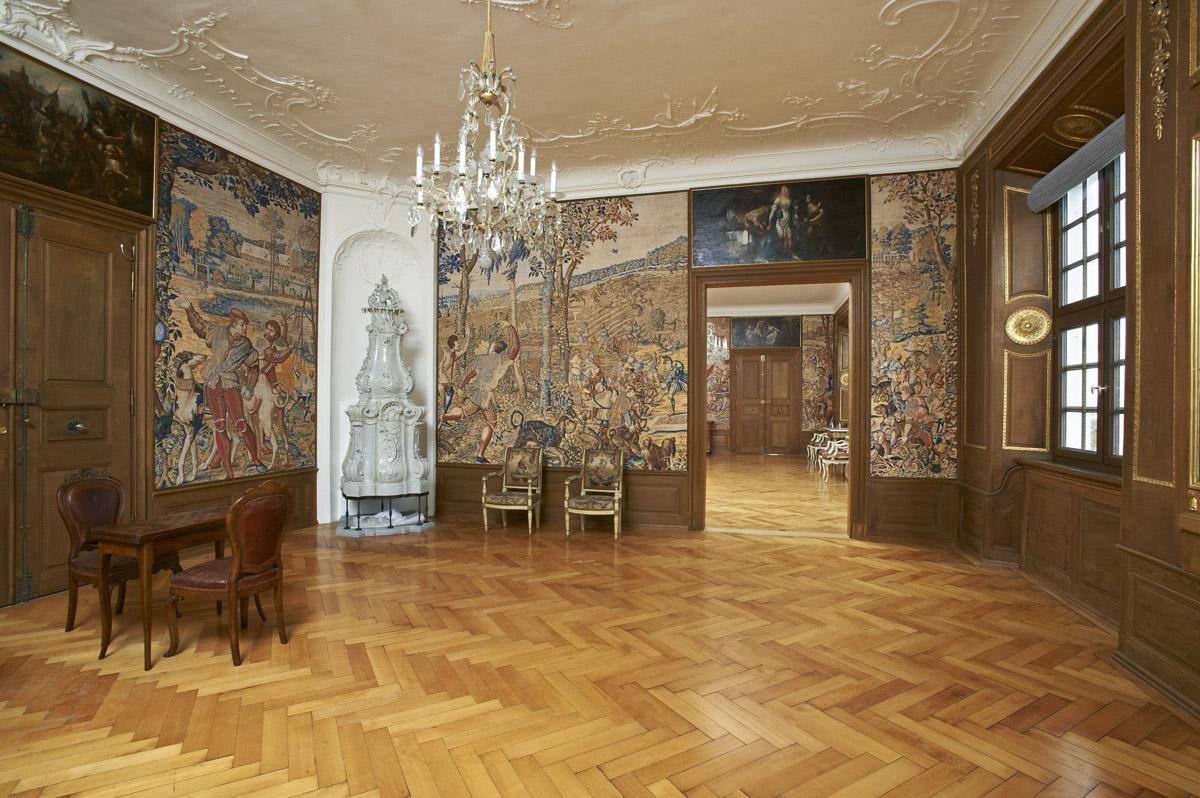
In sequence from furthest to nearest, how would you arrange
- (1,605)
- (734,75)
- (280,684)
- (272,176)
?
1. (272,176)
2. (734,75)
3. (1,605)
4. (280,684)

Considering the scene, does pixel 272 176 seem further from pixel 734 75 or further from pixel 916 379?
pixel 916 379

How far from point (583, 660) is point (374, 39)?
183 inches

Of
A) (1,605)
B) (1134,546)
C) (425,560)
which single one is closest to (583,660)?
(425,560)

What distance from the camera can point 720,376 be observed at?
54.0 feet

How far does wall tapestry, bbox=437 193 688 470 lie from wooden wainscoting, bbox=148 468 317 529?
1565 mm

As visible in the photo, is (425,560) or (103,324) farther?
(425,560)

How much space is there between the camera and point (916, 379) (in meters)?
6.43

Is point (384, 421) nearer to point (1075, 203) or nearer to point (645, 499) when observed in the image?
point (645, 499)

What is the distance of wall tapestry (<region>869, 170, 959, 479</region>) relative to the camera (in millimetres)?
6355

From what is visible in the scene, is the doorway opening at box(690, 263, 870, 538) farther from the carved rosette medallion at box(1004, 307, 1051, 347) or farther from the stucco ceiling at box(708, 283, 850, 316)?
the carved rosette medallion at box(1004, 307, 1051, 347)

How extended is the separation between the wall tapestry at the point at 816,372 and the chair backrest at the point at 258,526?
46.1 ft

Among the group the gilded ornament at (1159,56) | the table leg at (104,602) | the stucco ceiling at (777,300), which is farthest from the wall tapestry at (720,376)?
the table leg at (104,602)

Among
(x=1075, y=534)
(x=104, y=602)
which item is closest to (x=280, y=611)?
(x=104, y=602)

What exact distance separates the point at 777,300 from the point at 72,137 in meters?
13.5
